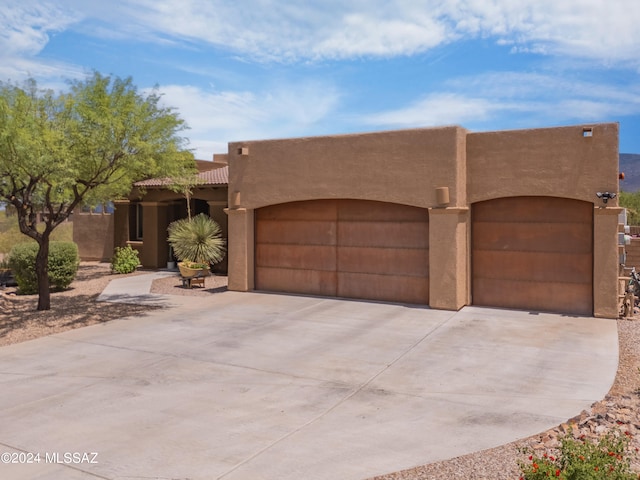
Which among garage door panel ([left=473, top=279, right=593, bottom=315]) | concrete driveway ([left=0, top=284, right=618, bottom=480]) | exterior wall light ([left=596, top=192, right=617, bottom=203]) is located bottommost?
concrete driveway ([left=0, top=284, right=618, bottom=480])

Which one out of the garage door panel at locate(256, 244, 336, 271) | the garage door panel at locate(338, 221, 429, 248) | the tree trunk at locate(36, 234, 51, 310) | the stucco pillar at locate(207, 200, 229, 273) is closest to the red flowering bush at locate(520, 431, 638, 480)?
the garage door panel at locate(338, 221, 429, 248)

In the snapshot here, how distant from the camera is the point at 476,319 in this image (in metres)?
13.0

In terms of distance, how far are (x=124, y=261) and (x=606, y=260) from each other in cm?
1779

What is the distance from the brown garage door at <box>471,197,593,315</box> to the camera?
1341cm

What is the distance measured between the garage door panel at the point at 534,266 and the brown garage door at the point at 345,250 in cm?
156

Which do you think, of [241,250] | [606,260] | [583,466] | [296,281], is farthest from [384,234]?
[583,466]

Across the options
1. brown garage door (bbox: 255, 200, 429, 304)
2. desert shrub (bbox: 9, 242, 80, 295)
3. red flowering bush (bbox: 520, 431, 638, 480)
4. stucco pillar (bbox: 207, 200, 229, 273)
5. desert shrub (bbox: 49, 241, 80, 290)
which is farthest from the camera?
stucco pillar (bbox: 207, 200, 229, 273)

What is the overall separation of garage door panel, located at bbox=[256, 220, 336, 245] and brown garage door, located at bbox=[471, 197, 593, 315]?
422 cm

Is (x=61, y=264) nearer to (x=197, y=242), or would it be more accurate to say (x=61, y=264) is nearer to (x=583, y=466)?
(x=197, y=242)

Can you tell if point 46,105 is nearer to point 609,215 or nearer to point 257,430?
point 257,430

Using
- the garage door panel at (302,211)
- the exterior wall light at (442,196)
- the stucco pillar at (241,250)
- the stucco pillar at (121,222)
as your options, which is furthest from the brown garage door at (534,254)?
the stucco pillar at (121,222)

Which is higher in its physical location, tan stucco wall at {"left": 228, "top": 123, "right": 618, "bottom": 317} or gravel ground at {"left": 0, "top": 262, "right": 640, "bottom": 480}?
tan stucco wall at {"left": 228, "top": 123, "right": 618, "bottom": 317}

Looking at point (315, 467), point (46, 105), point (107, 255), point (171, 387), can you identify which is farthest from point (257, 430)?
point (107, 255)

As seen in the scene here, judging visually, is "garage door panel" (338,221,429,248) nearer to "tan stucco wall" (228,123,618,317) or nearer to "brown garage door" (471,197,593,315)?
"tan stucco wall" (228,123,618,317)
